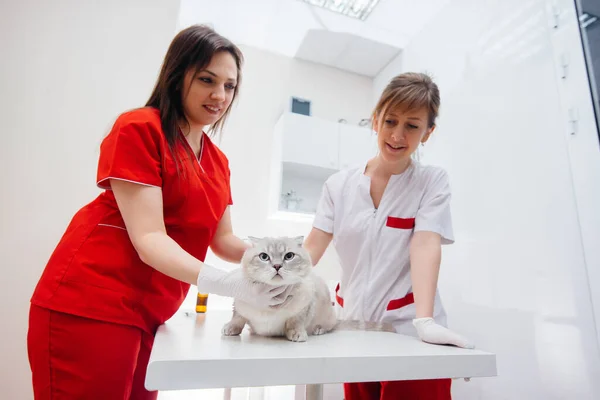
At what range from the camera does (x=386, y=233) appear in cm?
113

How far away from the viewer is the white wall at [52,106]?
1.86 meters

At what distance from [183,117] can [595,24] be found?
182 centimetres

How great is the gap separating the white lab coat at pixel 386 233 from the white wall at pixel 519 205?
28.8 inches

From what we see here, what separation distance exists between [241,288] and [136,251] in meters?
0.29

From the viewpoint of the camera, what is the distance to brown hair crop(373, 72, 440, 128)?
3.68ft

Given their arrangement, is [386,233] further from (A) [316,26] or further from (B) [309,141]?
(A) [316,26]

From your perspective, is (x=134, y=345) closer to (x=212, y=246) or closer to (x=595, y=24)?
(x=212, y=246)

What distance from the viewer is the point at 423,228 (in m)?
1.07

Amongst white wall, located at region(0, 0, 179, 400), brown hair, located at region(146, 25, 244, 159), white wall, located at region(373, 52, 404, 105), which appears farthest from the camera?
white wall, located at region(373, 52, 404, 105)

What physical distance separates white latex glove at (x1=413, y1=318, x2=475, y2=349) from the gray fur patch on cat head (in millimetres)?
328

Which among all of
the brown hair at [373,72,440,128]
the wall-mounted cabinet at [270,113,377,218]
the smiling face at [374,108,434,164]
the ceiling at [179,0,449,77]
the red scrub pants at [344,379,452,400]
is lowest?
the red scrub pants at [344,379,452,400]

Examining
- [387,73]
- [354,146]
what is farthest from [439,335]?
[387,73]

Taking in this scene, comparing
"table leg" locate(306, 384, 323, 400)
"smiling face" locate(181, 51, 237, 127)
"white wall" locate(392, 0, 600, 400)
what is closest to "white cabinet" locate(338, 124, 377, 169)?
"white wall" locate(392, 0, 600, 400)

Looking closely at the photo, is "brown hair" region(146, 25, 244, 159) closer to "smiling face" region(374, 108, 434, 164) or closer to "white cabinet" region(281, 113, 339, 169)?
"smiling face" region(374, 108, 434, 164)
